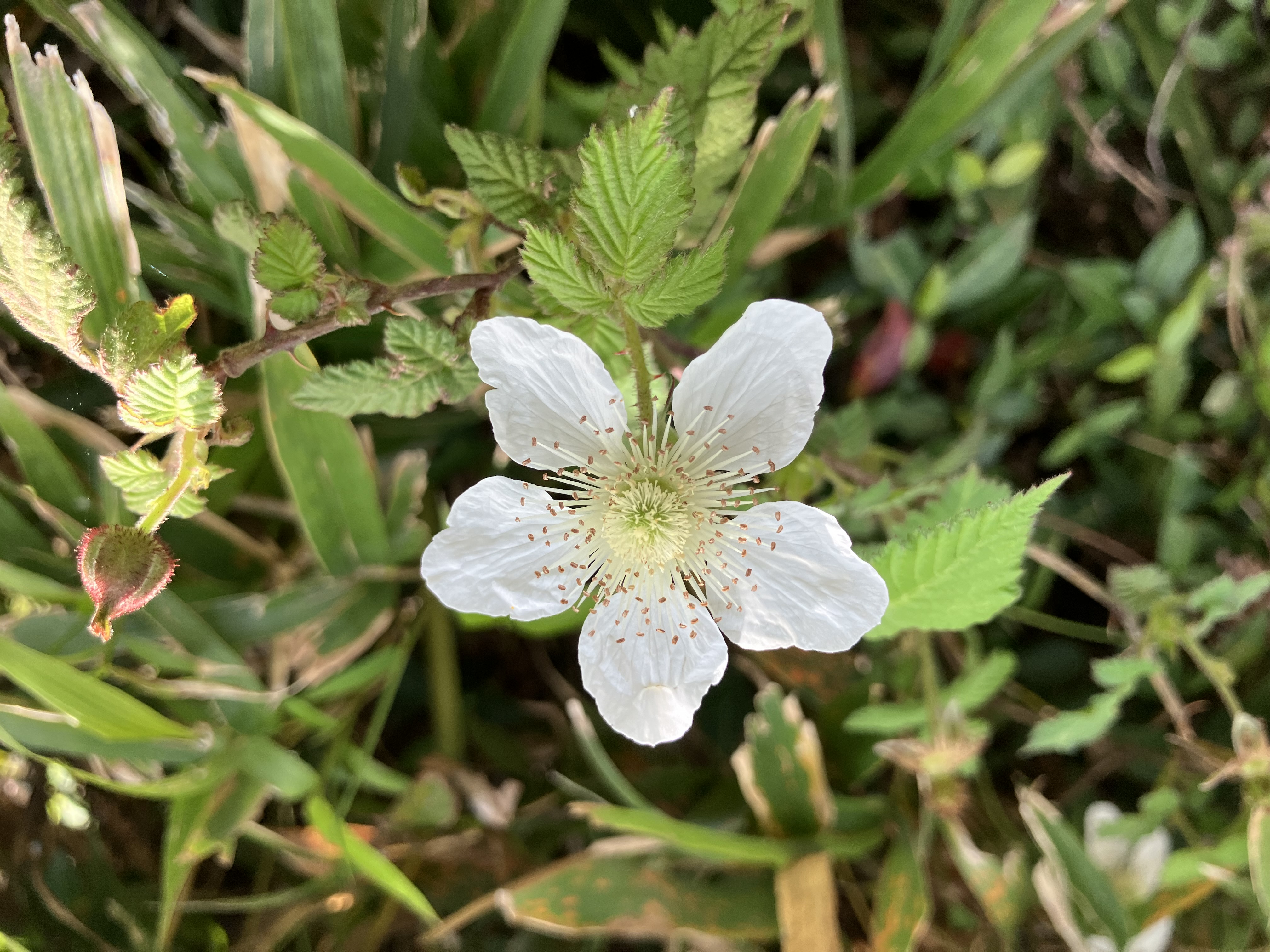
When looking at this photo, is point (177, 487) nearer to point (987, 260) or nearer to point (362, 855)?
point (362, 855)

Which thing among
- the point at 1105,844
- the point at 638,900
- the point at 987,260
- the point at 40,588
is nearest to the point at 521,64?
the point at 987,260

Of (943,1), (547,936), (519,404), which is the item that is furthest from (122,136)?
(547,936)

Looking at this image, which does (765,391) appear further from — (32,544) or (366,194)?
(32,544)

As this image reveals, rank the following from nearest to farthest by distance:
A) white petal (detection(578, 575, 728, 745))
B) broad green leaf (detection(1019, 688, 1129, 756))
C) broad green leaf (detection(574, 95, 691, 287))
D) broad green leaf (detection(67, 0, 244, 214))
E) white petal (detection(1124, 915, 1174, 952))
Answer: broad green leaf (detection(574, 95, 691, 287)), white petal (detection(578, 575, 728, 745)), broad green leaf (detection(67, 0, 244, 214)), broad green leaf (detection(1019, 688, 1129, 756)), white petal (detection(1124, 915, 1174, 952))

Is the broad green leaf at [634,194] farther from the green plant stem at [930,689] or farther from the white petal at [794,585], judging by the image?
the green plant stem at [930,689]

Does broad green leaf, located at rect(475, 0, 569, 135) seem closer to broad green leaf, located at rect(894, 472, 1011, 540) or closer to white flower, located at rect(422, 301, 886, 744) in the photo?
white flower, located at rect(422, 301, 886, 744)

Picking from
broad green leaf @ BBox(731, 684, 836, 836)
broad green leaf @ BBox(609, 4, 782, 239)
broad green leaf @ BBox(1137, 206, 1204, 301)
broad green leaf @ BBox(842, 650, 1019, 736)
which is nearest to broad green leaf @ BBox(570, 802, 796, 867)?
broad green leaf @ BBox(731, 684, 836, 836)
